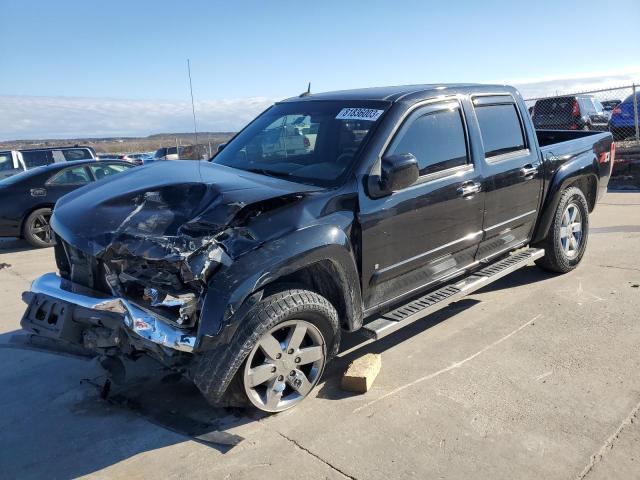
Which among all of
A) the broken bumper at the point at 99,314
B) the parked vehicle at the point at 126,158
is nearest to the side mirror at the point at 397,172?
the broken bumper at the point at 99,314

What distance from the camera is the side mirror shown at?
3.48m

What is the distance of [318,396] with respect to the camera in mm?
3594

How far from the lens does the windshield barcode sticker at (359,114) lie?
12.7 feet

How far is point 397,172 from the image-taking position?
11.4 ft

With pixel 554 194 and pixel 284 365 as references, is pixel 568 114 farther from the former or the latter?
pixel 284 365

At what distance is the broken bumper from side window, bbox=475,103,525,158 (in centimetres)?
301

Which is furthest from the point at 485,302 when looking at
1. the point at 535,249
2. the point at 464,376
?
the point at 464,376

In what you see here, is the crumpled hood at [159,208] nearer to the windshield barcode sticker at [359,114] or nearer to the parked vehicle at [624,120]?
the windshield barcode sticker at [359,114]

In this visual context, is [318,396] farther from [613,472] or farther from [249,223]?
[613,472]

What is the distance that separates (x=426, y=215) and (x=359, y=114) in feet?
2.89

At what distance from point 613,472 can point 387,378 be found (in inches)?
58.1

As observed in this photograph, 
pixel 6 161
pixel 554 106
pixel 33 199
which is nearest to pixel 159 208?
pixel 33 199

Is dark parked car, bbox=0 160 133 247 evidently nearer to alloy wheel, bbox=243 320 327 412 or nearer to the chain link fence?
alloy wheel, bbox=243 320 327 412

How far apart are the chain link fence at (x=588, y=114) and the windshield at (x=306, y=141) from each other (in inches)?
447
